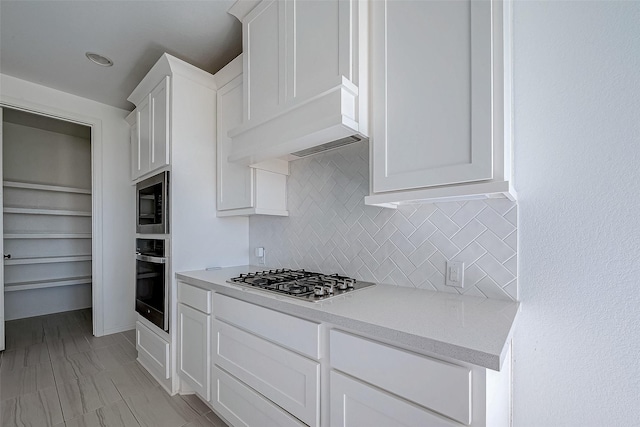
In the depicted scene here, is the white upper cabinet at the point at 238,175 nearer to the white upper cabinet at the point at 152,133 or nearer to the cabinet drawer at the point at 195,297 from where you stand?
the white upper cabinet at the point at 152,133

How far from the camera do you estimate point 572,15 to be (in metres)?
1.12

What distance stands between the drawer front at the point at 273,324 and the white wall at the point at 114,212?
2.42 meters

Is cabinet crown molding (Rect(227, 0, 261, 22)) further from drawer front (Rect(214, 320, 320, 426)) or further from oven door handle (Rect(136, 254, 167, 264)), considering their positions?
drawer front (Rect(214, 320, 320, 426))

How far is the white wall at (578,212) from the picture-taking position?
101 centimetres

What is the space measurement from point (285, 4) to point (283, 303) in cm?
157

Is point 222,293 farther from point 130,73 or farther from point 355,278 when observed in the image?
point 130,73

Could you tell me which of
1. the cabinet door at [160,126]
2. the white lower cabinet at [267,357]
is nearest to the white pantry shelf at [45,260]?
the cabinet door at [160,126]

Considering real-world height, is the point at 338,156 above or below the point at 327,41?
below

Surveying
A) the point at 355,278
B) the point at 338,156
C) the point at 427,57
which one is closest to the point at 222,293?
the point at 355,278

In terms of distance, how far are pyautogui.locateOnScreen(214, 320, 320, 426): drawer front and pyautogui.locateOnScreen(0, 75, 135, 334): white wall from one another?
2406mm

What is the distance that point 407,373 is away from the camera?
2.90 ft

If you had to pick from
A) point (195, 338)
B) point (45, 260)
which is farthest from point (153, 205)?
point (45, 260)

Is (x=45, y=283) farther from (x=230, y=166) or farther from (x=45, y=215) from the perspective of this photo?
(x=230, y=166)

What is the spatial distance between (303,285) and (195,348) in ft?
3.21
